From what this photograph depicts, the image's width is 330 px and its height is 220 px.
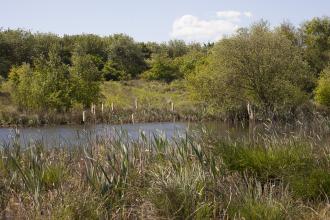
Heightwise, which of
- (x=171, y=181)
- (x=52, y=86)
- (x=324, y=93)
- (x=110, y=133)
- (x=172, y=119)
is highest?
(x=52, y=86)

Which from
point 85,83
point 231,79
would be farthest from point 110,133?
point 85,83

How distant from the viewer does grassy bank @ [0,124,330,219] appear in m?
5.46

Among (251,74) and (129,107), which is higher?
(251,74)

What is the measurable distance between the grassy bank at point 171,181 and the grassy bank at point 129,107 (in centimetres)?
1080

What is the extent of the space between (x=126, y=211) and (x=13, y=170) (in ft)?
6.04

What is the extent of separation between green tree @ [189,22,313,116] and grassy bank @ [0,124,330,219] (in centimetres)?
2256

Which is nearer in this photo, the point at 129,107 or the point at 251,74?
the point at 251,74

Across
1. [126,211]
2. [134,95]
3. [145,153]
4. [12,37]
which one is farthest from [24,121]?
[12,37]

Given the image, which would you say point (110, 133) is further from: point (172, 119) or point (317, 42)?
point (317, 42)

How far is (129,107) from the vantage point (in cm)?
3278

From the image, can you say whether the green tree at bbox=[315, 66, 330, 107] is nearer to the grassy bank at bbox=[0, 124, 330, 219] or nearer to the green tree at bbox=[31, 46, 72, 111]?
the green tree at bbox=[31, 46, 72, 111]

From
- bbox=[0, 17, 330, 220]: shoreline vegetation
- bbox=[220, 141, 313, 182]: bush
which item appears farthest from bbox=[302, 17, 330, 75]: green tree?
bbox=[220, 141, 313, 182]: bush

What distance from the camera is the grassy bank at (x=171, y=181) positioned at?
5.46 metres

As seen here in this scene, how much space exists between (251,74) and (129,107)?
827 centimetres
